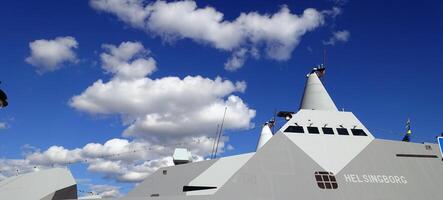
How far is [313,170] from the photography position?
58.7 ft

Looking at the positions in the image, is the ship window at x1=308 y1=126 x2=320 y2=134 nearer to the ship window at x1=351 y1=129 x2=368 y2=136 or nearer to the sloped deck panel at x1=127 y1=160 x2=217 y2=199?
the ship window at x1=351 y1=129 x2=368 y2=136

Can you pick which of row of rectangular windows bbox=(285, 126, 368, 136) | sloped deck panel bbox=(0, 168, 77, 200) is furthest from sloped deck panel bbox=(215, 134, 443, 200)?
sloped deck panel bbox=(0, 168, 77, 200)

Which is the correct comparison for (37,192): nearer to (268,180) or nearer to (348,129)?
(268,180)

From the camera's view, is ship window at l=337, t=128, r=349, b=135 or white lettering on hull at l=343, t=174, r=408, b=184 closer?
white lettering on hull at l=343, t=174, r=408, b=184

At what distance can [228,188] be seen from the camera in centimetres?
1642

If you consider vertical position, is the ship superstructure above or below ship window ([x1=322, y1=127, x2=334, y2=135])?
below

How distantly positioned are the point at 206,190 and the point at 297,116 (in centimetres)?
723

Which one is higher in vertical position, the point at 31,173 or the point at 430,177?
the point at 31,173

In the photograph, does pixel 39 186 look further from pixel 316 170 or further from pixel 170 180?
pixel 316 170

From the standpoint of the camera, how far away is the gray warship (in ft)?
55.3

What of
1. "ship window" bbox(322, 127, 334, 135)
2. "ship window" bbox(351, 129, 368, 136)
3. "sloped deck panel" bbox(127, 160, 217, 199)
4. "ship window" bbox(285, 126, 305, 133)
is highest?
"ship window" bbox(285, 126, 305, 133)

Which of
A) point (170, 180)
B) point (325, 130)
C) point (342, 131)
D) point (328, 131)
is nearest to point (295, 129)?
point (325, 130)

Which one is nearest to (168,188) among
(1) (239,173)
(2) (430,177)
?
(1) (239,173)

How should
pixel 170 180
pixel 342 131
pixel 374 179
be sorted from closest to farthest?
pixel 374 179 → pixel 170 180 → pixel 342 131
